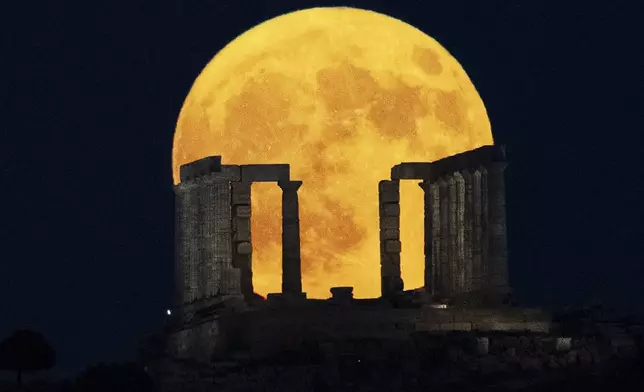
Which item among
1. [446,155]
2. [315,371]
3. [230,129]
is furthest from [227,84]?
[315,371]

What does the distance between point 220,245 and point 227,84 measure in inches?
306

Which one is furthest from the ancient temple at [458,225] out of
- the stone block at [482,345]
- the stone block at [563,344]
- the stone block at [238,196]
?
the stone block at [482,345]

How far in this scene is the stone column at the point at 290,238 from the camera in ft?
381

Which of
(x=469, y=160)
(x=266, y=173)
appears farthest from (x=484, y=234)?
(x=266, y=173)

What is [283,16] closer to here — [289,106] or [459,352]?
[289,106]

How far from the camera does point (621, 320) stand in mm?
113312

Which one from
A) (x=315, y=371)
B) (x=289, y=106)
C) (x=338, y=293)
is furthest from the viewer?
(x=289, y=106)

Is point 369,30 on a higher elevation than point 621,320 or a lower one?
higher

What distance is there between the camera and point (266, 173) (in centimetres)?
11612

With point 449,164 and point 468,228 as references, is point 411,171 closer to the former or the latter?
point 449,164

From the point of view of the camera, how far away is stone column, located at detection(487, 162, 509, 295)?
379ft

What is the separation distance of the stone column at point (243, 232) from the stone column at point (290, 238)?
1.39 metres

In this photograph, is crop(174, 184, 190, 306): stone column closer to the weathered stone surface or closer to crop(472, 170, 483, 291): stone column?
the weathered stone surface

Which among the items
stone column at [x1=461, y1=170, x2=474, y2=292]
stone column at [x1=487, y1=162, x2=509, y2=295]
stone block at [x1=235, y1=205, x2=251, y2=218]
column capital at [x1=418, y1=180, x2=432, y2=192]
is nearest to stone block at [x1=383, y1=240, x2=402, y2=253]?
column capital at [x1=418, y1=180, x2=432, y2=192]
